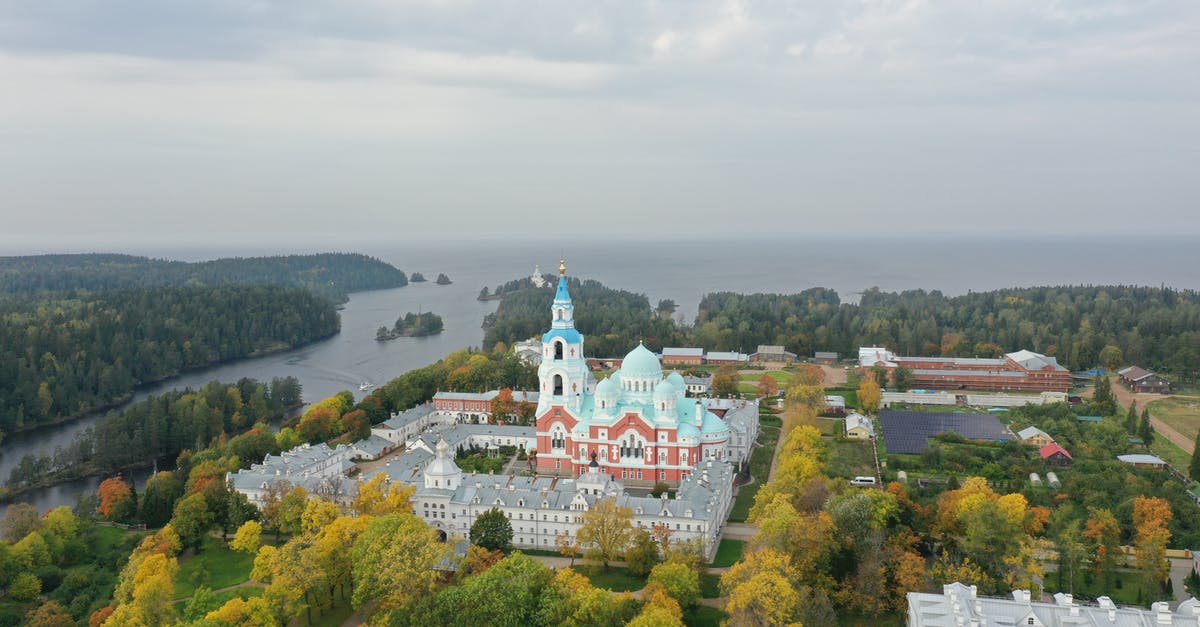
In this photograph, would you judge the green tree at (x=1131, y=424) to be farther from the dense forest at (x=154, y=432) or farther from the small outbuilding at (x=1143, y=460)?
the dense forest at (x=154, y=432)

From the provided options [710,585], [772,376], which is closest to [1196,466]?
[710,585]

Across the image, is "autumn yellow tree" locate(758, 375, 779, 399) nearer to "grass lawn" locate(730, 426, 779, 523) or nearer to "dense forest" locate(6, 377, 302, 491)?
"grass lawn" locate(730, 426, 779, 523)

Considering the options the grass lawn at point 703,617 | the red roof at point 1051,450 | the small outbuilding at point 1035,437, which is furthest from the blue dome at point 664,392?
the small outbuilding at point 1035,437

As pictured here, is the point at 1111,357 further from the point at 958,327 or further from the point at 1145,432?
the point at 1145,432

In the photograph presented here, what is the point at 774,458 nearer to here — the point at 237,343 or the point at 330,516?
the point at 330,516

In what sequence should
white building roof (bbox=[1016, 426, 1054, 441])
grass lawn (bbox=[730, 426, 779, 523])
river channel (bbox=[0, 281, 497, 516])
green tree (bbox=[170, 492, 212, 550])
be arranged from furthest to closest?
1. river channel (bbox=[0, 281, 497, 516])
2. white building roof (bbox=[1016, 426, 1054, 441])
3. grass lawn (bbox=[730, 426, 779, 523])
4. green tree (bbox=[170, 492, 212, 550])

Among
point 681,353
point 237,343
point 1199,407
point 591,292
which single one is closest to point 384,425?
point 681,353

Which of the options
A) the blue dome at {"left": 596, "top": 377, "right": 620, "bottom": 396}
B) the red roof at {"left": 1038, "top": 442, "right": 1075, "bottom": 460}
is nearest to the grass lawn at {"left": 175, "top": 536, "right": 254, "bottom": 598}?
the blue dome at {"left": 596, "top": 377, "right": 620, "bottom": 396}
